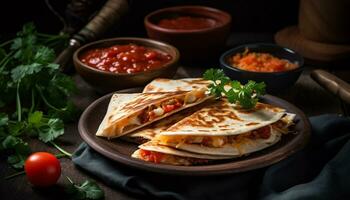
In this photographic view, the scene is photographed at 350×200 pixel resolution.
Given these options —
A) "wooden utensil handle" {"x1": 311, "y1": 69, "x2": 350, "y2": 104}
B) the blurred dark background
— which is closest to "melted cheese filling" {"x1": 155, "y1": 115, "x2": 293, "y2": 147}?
"wooden utensil handle" {"x1": 311, "y1": 69, "x2": 350, "y2": 104}

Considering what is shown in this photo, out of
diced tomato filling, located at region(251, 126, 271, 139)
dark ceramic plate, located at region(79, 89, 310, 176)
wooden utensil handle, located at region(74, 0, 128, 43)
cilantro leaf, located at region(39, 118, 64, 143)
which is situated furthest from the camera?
wooden utensil handle, located at region(74, 0, 128, 43)

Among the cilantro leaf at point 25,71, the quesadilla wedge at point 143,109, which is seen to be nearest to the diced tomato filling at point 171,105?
the quesadilla wedge at point 143,109

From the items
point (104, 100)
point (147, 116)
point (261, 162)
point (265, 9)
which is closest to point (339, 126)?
point (261, 162)

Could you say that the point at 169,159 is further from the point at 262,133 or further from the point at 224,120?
the point at 262,133

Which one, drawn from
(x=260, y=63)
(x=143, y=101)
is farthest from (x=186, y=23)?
(x=143, y=101)

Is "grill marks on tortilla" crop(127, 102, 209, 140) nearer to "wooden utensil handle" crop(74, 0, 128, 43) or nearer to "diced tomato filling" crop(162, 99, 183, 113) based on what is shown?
"diced tomato filling" crop(162, 99, 183, 113)

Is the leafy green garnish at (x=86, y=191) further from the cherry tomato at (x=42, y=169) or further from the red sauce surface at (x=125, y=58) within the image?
the red sauce surface at (x=125, y=58)
